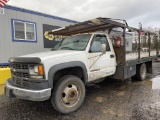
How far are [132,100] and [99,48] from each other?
5.87 feet

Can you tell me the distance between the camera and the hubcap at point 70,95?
13.4 ft

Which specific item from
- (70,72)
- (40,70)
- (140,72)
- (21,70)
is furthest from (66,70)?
(140,72)

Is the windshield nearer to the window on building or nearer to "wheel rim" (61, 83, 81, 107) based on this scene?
"wheel rim" (61, 83, 81, 107)

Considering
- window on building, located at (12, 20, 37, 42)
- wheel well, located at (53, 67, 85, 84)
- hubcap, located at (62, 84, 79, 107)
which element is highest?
window on building, located at (12, 20, 37, 42)

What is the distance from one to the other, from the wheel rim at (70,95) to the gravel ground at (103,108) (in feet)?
0.89

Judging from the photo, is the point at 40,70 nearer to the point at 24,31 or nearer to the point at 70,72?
the point at 70,72

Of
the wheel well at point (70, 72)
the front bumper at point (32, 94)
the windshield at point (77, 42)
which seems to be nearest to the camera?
the front bumper at point (32, 94)

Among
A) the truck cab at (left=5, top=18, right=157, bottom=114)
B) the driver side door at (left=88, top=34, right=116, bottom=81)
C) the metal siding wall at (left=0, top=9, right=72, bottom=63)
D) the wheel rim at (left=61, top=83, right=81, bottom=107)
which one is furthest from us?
the metal siding wall at (left=0, top=9, right=72, bottom=63)

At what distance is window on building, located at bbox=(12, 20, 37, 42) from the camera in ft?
29.5

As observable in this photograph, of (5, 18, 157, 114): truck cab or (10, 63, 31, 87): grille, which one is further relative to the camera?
(10, 63, 31, 87): grille

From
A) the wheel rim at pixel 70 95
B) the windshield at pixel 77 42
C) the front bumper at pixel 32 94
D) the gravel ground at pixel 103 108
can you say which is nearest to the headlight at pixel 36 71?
the front bumper at pixel 32 94

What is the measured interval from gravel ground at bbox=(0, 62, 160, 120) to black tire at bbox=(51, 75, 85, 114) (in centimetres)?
19

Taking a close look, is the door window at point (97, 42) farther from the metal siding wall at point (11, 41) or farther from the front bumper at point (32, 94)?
the metal siding wall at point (11, 41)

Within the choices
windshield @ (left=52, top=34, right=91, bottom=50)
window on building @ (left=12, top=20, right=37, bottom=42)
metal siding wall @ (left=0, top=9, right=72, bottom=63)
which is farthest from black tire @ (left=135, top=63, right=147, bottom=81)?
window on building @ (left=12, top=20, right=37, bottom=42)
